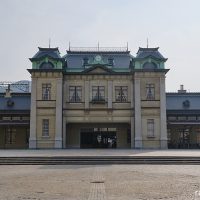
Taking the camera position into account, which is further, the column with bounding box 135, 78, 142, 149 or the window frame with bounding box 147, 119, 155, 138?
the window frame with bounding box 147, 119, 155, 138

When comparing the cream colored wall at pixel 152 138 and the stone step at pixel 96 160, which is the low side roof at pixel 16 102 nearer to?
the cream colored wall at pixel 152 138

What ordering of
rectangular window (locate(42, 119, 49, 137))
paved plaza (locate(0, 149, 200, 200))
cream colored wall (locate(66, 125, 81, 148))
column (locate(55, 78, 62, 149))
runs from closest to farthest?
paved plaza (locate(0, 149, 200, 200)), column (locate(55, 78, 62, 149)), rectangular window (locate(42, 119, 49, 137)), cream colored wall (locate(66, 125, 81, 148))

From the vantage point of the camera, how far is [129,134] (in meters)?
47.0

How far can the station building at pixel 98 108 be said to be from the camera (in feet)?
146

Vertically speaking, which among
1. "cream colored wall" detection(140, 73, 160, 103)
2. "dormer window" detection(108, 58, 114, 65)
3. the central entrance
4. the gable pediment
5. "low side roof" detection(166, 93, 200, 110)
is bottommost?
the central entrance

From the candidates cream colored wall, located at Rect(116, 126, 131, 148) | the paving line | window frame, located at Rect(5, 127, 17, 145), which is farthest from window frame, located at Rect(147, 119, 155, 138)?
the paving line

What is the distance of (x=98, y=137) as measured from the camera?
4747 cm

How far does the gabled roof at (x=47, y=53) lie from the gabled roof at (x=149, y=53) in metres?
9.52

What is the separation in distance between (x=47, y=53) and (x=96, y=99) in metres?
Answer: 7.84

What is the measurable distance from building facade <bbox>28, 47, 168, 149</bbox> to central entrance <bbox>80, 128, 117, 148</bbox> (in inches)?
26.1

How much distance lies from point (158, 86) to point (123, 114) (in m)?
5.16

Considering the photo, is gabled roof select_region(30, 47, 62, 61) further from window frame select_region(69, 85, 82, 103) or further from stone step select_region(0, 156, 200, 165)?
stone step select_region(0, 156, 200, 165)

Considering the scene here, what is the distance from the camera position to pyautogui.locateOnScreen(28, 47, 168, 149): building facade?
1747 inches

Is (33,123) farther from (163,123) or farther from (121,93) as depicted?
(163,123)
